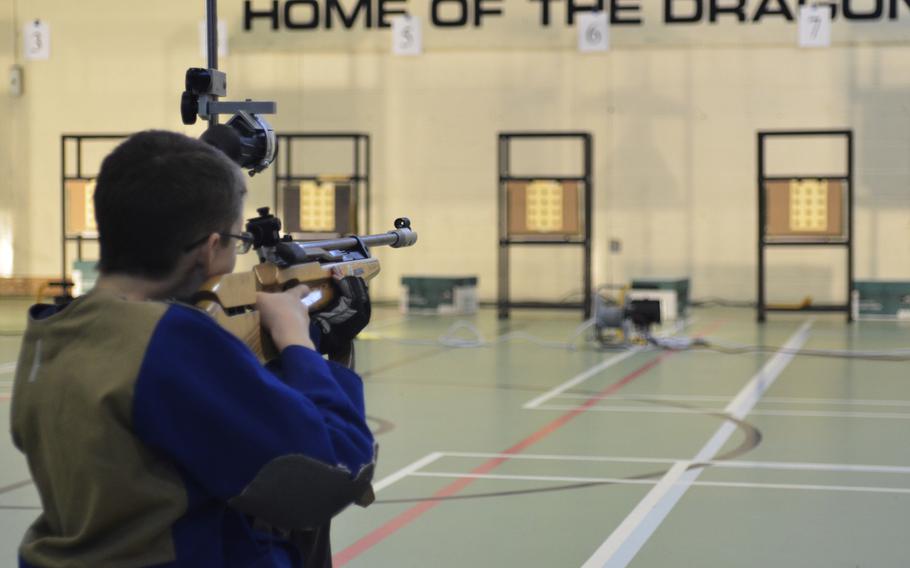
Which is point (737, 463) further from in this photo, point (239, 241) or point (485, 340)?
point (485, 340)

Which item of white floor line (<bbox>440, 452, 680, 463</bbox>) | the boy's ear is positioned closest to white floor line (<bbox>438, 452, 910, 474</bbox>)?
white floor line (<bbox>440, 452, 680, 463</bbox>)

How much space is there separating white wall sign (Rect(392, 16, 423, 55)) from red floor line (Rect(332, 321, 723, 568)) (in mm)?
10001

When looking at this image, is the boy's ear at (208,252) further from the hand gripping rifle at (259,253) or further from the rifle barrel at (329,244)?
the rifle barrel at (329,244)

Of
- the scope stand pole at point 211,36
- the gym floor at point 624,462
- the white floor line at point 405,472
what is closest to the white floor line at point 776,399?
the gym floor at point 624,462

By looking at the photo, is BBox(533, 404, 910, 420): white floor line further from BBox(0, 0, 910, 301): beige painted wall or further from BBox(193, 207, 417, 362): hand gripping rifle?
BBox(0, 0, 910, 301): beige painted wall

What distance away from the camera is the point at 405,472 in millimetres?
6664

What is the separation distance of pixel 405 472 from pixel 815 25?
548 inches

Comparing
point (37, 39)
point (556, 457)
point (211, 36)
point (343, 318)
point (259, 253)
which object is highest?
point (37, 39)

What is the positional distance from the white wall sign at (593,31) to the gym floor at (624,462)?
7.45 metres

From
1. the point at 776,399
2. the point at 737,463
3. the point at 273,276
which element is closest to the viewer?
the point at 273,276

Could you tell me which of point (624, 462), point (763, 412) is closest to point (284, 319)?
point (624, 462)

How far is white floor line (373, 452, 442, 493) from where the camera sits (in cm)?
632

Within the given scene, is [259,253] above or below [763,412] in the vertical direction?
above

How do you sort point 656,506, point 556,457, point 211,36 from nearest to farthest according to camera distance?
1. point 211,36
2. point 656,506
3. point 556,457
